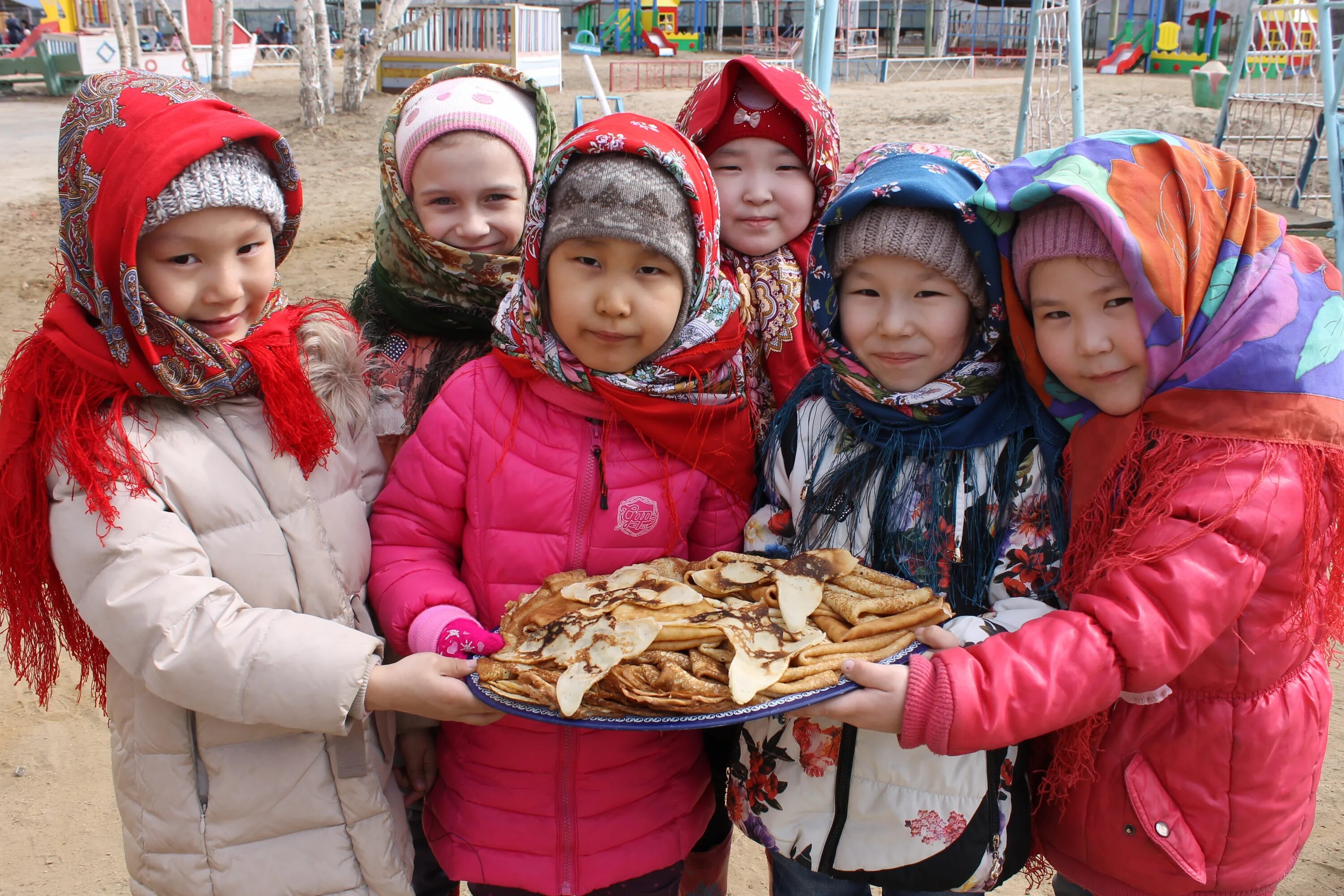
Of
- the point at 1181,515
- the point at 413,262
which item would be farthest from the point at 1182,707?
the point at 413,262

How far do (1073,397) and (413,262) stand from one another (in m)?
1.41

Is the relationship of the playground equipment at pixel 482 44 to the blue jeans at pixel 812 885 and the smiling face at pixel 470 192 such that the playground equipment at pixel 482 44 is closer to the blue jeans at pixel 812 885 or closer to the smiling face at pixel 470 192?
the smiling face at pixel 470 192

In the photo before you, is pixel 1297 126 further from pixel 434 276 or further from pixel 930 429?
pixel 434 276

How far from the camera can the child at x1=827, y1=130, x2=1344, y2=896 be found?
5.10 feet

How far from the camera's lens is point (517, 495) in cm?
192

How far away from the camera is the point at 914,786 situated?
173 cm

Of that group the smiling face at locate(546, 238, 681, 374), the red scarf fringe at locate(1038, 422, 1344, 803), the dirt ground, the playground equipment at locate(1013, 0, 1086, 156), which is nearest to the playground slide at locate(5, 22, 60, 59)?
the dirt ground

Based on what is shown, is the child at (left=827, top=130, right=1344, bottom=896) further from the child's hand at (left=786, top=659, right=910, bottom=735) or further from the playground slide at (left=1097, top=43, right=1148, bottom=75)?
the playground slide at (left=1097, top=43, right=1148, bottom=75)

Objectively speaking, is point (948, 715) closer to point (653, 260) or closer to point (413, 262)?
point (653, 260)

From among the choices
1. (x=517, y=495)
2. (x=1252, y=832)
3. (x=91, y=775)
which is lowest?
(x=91, y=775)

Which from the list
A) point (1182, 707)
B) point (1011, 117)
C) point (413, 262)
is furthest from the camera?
point (1011, 117)

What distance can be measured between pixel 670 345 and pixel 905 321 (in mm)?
436

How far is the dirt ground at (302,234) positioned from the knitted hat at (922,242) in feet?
6.11

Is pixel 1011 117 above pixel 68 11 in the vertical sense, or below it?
below
